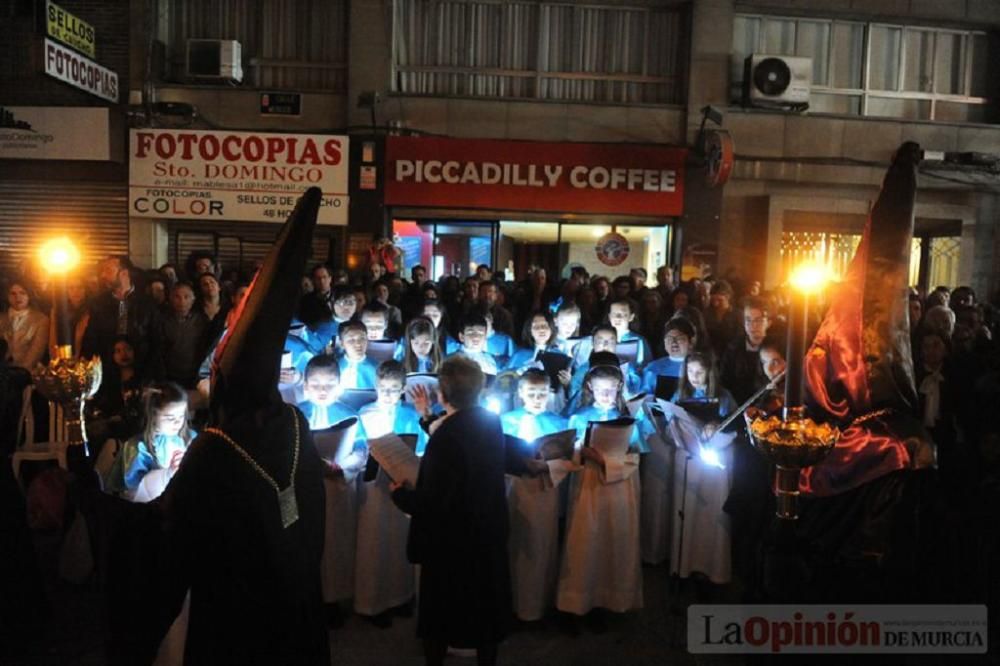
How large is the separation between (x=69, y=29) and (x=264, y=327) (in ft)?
38.9

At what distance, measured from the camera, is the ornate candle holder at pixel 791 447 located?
2465 millimetres

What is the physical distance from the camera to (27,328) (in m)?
7.56

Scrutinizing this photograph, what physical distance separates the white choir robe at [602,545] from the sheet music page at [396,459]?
1292mm

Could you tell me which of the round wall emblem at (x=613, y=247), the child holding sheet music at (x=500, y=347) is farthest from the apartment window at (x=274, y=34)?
the child holding sheet music at (x=500, y=347)

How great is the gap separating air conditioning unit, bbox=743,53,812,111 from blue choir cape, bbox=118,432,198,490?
1180 cm

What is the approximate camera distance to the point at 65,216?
13.4m

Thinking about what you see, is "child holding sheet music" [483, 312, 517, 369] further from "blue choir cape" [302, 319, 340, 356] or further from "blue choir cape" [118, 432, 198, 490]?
"blue choir cape" [118, 432, 198, 490]

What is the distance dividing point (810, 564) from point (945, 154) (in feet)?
41.4

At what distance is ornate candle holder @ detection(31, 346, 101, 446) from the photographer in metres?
3.02

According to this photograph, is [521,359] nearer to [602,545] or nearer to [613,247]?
[602,545]

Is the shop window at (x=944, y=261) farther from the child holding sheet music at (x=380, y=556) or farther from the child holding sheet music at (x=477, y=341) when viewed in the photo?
the child holding sheet music at (x=380, y=556)

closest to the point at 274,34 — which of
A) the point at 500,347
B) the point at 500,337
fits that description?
the point at 500,337

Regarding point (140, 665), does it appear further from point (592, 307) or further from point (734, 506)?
point (592, 307)

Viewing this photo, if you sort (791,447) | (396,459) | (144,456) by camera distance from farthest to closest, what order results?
(144,456)
(396,459)
(791,447)
